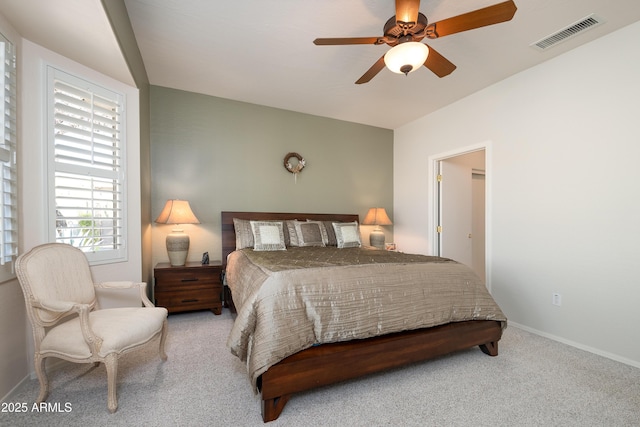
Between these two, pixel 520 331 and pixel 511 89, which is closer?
pixel 520 331

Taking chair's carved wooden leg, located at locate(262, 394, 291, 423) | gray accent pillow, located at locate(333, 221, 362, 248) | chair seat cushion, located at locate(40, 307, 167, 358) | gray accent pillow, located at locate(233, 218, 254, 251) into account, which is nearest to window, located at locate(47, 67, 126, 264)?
chair seat cushion, located at locate(40, 307, 167, 358)

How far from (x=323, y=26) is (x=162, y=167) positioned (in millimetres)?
2488

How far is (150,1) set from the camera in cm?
208

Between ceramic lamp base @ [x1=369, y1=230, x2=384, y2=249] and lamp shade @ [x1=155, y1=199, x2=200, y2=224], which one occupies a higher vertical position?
lamp shade @ [x1=155, y1=199, x2=200, y2=224]

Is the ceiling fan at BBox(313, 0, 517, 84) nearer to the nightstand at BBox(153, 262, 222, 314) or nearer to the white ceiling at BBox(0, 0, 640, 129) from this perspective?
the white ceiling at BBox(0, 0, 640, 129)

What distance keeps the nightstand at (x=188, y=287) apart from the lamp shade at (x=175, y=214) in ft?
1.71

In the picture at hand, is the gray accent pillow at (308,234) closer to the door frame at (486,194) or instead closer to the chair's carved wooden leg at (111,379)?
the door frame at (486,194)

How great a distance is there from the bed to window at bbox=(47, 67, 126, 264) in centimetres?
125

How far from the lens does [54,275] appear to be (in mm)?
1849

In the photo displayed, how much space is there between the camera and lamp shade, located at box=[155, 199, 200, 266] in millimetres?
3199

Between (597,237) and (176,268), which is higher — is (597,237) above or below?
above

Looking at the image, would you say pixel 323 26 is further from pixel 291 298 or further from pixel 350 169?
pixel 350 169

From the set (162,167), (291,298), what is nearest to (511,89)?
(291,298)

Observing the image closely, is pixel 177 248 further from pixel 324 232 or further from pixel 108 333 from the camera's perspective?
pixel 324 232
